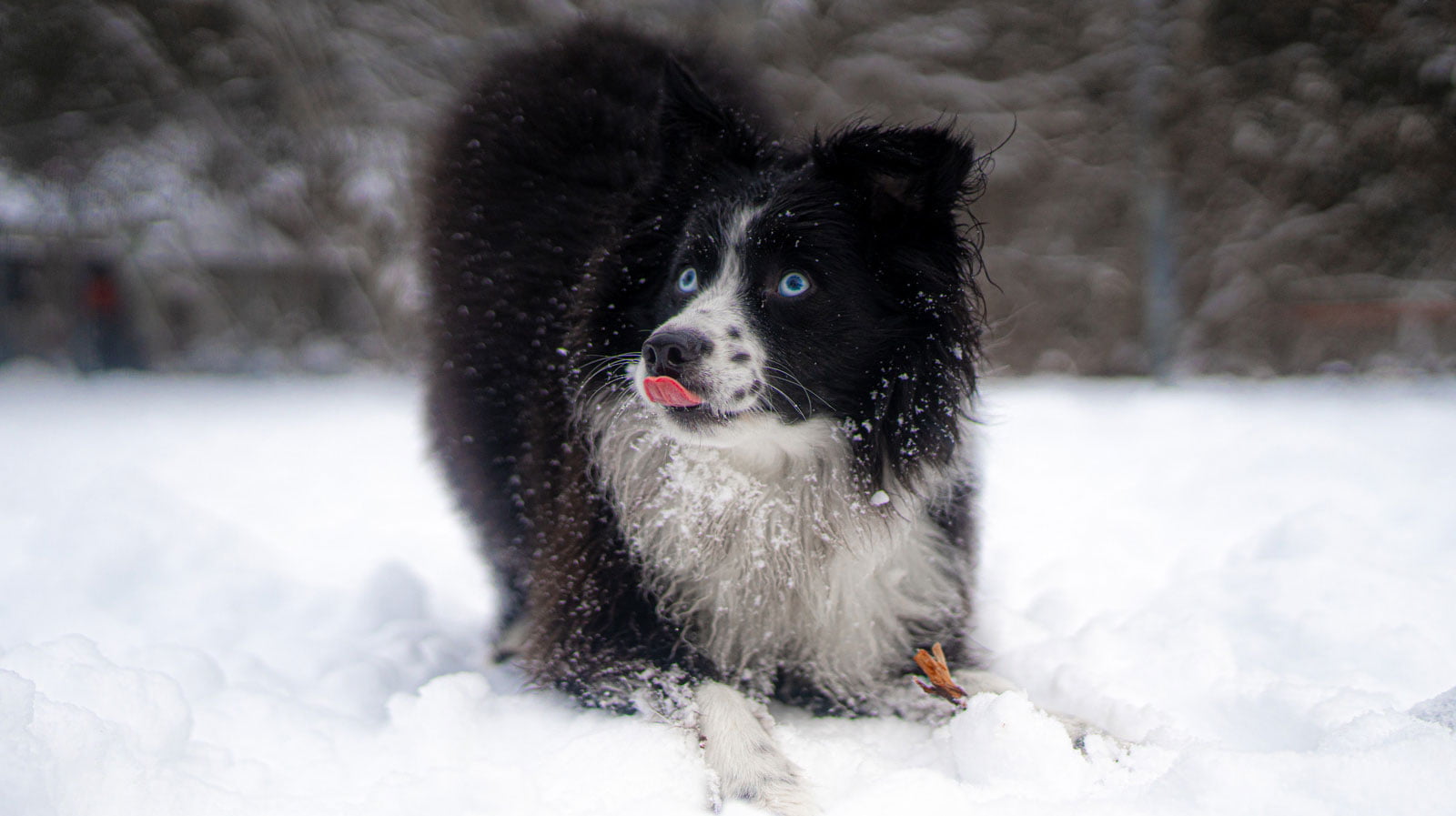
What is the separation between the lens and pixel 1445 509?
10.4ft

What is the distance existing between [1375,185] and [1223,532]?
219 inches

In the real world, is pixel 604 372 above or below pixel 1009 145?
below

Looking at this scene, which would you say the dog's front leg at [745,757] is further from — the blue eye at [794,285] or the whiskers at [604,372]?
the blue eye at [794,285]

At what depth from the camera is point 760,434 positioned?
2.02 meters

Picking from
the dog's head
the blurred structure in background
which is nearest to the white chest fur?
the dog's head

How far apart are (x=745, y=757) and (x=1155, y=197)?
288 inches

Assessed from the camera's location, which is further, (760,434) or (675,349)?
(760,434)

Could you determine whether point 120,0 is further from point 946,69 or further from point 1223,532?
point 1223,532

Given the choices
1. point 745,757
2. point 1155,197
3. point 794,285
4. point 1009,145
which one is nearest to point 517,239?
point 794,285

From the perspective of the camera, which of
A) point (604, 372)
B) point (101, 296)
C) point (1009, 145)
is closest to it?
point (604, 372)

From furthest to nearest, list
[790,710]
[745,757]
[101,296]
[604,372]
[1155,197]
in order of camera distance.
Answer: [101,296] → [1155,197] → [604,372] → [790,710] → [745,757]

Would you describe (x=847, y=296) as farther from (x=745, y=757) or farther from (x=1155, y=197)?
(x=1155, y=197)

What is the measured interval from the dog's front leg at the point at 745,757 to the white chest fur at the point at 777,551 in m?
0.18

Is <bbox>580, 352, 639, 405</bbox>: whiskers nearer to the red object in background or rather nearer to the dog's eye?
the dog's eye
